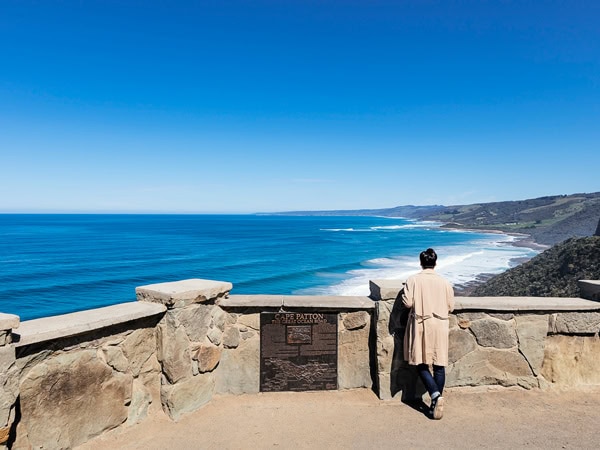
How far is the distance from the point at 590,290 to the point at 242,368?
14.0ft

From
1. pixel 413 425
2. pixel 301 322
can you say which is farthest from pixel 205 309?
pixel 413 425

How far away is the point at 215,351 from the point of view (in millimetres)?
4172

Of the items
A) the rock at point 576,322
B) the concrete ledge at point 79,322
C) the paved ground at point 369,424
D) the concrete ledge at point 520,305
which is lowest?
the paved ground at point 369,424

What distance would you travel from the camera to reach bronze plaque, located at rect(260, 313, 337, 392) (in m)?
4.30

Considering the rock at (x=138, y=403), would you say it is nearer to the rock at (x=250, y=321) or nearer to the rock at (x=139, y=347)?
the rock at (x=139, y=347)

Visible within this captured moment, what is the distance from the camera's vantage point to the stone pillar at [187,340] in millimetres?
3752

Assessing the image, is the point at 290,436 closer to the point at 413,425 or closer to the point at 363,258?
the point at 413,425

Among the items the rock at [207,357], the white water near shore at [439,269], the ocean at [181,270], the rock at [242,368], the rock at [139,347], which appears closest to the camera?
the rock at [139,347]

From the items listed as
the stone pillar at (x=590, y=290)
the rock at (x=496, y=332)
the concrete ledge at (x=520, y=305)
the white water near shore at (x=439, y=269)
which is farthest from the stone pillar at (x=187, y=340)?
the white water near shore at (x=439, y=269)

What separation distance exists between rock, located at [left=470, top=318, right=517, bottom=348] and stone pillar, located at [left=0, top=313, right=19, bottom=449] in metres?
4.34

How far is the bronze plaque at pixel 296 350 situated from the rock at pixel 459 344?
1318 mm

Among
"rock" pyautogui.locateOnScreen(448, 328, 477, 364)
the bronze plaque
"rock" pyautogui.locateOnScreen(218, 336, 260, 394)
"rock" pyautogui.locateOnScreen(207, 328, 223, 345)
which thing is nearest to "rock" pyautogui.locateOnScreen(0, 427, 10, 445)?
"rock" pyautogui.locateOnScreen(207, 328, 223, 345)

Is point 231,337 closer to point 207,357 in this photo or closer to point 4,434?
point 207,357

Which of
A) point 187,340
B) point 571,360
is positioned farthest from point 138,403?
point 571,360
